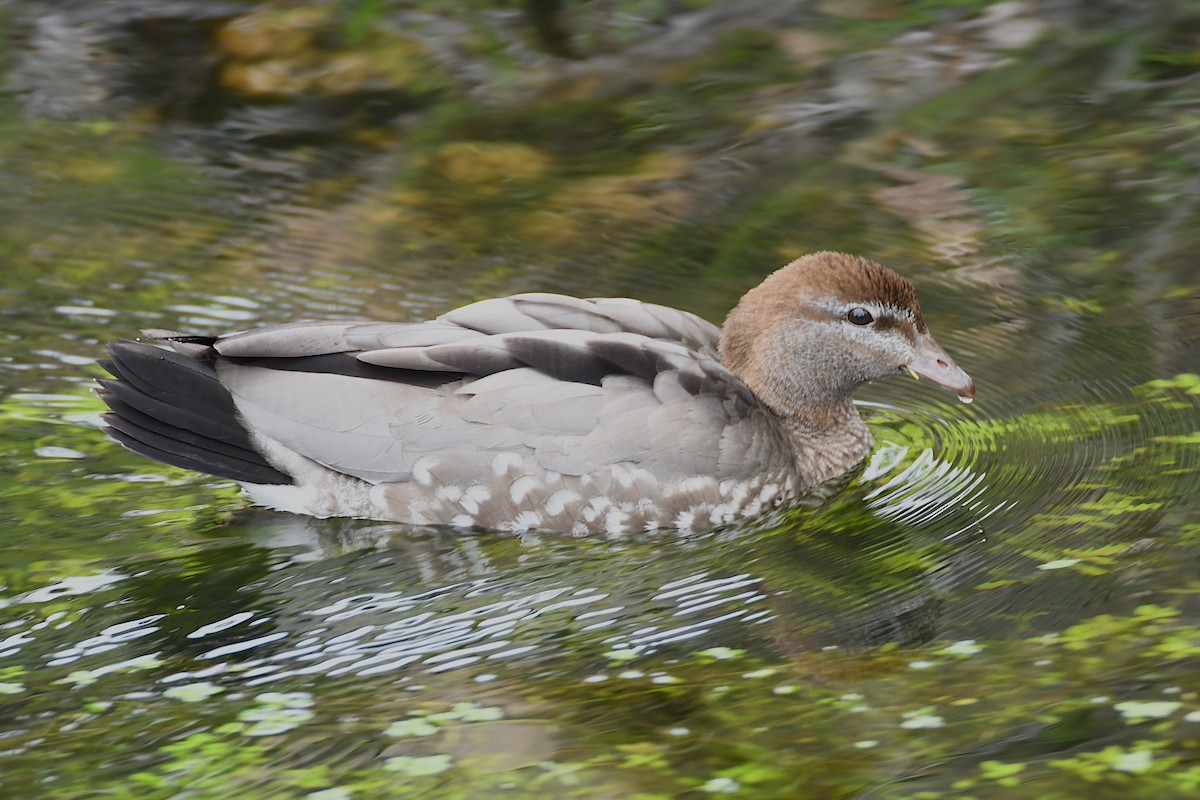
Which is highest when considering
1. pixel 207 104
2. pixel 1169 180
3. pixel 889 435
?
pixel 207 104

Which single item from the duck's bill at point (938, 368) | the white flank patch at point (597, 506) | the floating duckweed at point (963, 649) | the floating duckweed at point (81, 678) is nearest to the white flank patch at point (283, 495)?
the white flank patch at point (597, 506)

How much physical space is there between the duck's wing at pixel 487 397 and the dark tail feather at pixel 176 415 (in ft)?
0.34

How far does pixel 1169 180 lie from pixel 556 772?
20.4 ft

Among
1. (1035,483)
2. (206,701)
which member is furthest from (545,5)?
(206,701)

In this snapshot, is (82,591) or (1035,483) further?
(1035,483)

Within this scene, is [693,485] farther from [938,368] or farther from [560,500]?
[938,368]

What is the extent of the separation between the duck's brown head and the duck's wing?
15.0 inches

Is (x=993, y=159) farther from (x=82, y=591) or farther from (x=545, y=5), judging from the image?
(x=82, y=591)

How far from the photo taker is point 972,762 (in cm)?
544

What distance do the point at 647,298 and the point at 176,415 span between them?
3097mm

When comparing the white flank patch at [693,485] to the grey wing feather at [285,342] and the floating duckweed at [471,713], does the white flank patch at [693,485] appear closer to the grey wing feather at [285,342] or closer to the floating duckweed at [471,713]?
the grey wing feather at [285,342]

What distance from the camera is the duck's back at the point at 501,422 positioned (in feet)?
24.2

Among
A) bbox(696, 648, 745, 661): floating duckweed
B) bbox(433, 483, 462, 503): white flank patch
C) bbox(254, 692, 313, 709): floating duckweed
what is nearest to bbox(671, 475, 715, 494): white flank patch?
bbox(433, 483, 462, 503): white flank patch

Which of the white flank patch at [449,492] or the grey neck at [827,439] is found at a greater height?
the white flank patch at [449,492]
